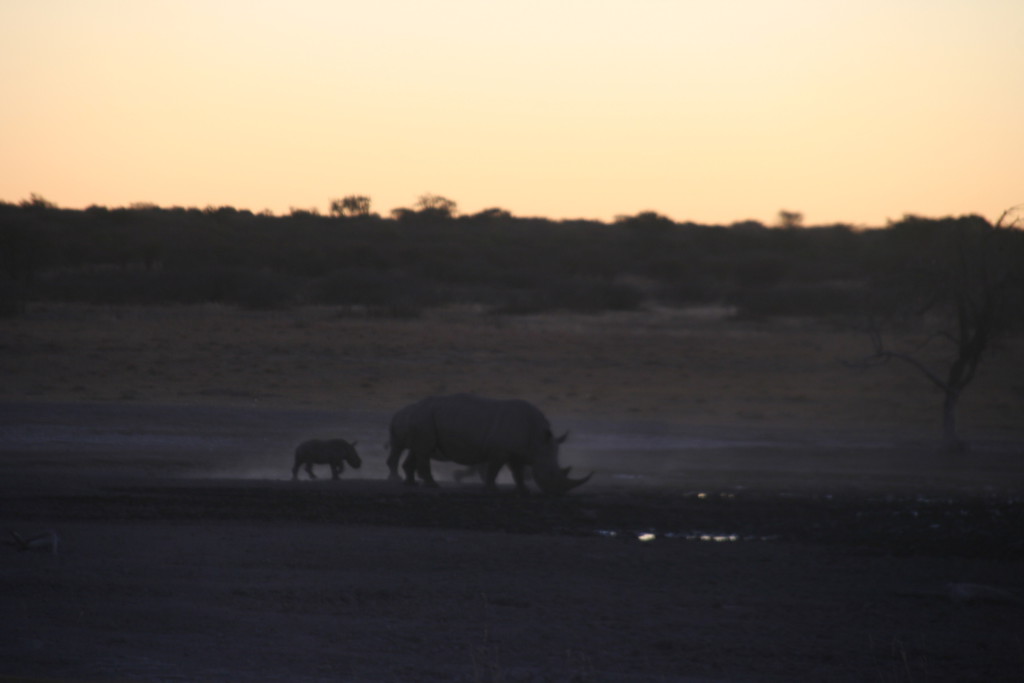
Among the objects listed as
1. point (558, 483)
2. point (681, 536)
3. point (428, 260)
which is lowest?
point (681, 536)

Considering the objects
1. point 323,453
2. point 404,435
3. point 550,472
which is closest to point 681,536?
point 550,472

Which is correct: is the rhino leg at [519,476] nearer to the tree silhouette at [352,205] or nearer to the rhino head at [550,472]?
the rhino head at [550,472]

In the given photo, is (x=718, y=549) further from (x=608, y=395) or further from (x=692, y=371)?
(x=692, y=371)

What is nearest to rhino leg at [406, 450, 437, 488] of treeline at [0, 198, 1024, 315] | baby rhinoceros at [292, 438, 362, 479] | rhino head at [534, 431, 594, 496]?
baby rhinoceros at [292, 438, 362, 479]

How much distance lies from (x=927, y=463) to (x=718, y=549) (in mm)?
8211

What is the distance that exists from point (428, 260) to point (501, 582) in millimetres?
51957

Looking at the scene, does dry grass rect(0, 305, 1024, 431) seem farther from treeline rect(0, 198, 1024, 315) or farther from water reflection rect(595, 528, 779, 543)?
water reflection rect(595, 528, 779, 543)

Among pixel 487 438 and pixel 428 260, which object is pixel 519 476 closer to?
pixel 487 438

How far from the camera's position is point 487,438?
599 inches

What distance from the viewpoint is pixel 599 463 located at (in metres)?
18.1

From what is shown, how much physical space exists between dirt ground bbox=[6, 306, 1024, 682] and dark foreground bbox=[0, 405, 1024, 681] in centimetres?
3

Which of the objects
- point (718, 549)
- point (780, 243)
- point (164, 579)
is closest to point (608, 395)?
point (718, 549)

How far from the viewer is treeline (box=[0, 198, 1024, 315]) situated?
44125 mm

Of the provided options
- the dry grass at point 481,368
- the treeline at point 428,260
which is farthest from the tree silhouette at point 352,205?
the dry grass at point 481,368
